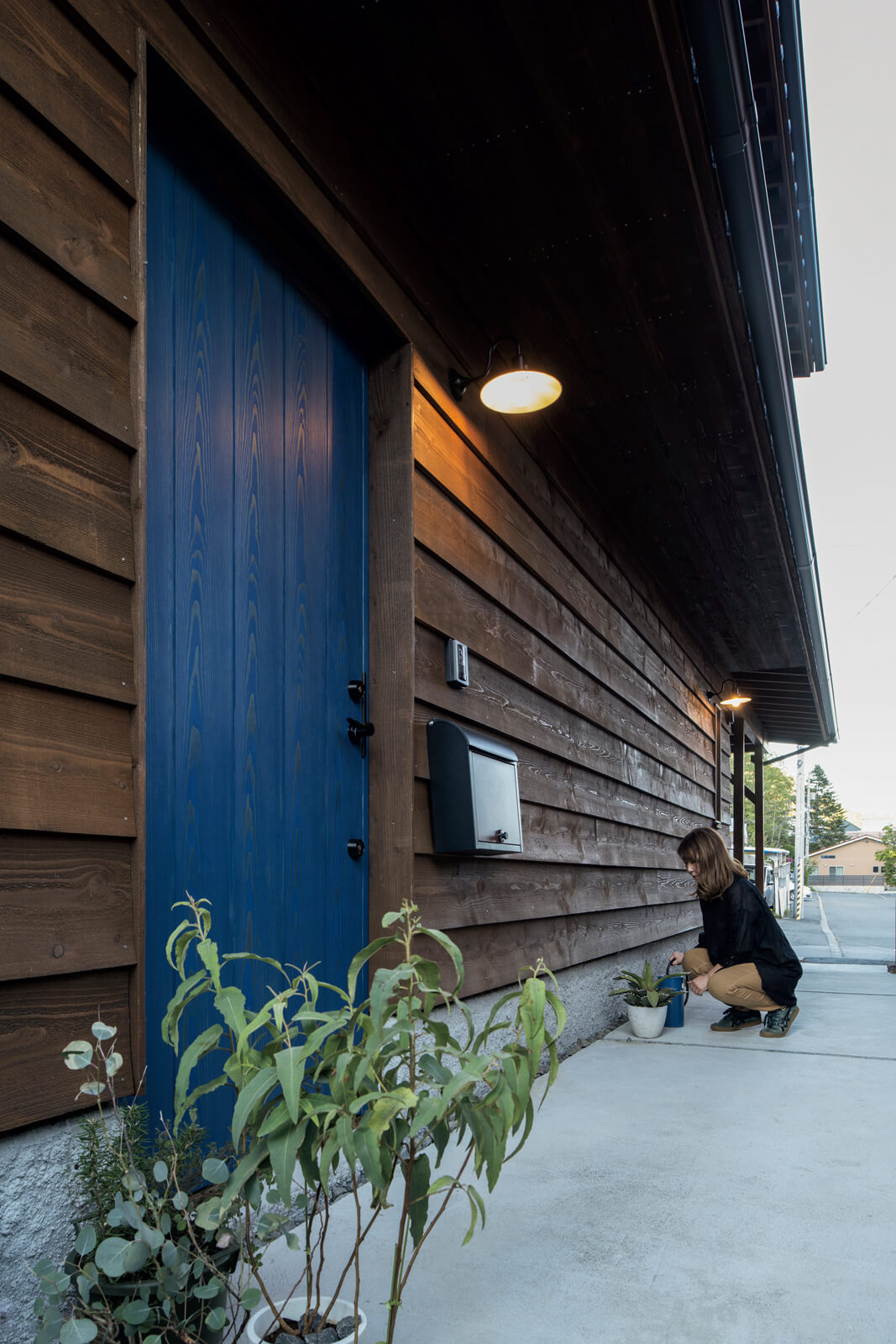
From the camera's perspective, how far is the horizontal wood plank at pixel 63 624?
131cm

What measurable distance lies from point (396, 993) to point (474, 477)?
1.69 metres

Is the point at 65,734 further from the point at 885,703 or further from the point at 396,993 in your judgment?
the point at 885,703

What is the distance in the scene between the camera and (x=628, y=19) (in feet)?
6.69

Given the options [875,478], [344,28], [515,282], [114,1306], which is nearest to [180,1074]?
[114,1306]

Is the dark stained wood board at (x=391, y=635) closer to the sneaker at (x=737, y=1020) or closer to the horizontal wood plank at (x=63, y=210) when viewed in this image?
the horizontal wood plank at (x=63, y=210)

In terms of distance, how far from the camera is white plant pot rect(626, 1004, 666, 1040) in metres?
4.16

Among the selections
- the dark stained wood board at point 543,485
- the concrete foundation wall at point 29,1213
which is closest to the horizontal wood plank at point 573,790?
the dark stained wood board at point 543,485

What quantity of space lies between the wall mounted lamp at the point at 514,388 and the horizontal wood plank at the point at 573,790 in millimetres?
1079

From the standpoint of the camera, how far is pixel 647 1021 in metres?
4.16

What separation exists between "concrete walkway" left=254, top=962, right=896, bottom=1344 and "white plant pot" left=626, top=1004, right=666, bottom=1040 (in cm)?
76

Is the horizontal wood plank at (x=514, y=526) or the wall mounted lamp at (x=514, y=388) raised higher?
the wall mounted lamp at (x=514, y=388)

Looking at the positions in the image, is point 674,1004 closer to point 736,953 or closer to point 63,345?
point 736,953

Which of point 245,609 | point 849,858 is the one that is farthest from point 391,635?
point 849,858

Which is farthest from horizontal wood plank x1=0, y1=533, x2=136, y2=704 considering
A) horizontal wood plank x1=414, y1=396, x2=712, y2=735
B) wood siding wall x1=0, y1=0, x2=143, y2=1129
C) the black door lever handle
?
horizontal wood plank x1=414, y1=396, x2=712, y2=735
